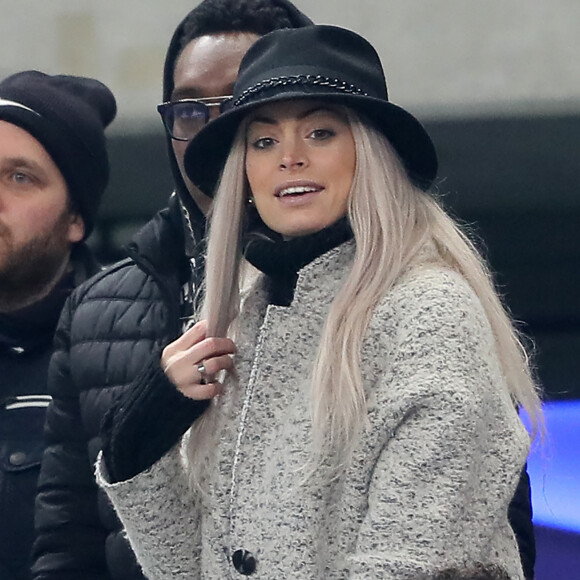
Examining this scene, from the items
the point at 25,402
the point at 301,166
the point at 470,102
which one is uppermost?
the point at 470,102

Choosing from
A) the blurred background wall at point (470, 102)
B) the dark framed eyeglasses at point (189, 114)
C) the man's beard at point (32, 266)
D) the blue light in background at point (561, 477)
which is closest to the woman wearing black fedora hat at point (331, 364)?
the dark framed eyeglasses at point (189, 114)

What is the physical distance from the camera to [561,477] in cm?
285

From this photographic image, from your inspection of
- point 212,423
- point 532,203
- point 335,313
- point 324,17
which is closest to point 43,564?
point 212,423

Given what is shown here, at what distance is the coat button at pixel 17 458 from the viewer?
7.53 feet

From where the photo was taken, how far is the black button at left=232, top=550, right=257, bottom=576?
4.79 feet

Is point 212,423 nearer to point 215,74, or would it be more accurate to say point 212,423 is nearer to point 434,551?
point 434,551

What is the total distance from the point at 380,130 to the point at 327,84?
87 millimetres

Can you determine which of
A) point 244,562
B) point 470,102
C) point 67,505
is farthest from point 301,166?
point 470,102

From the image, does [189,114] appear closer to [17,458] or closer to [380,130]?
[380,130]

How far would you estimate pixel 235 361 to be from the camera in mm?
1609

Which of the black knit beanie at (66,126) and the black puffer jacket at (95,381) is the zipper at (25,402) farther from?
the black knit beanie at (66,126)

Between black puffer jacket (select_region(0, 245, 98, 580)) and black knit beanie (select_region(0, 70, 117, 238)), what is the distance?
125mm

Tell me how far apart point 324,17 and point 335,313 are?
3346 mm

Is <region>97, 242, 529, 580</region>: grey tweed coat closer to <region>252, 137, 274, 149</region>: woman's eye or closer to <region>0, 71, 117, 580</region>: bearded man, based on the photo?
<region>252, 137, 274, 149</region>: woman's eye
